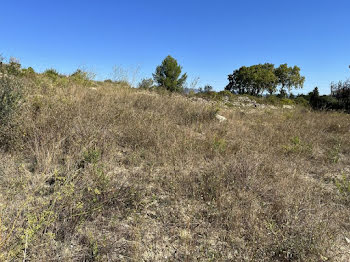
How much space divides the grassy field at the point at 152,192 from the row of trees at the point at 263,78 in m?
30.8

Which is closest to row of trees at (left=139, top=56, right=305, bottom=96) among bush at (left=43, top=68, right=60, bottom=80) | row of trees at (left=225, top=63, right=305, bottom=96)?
row of trees at (left=225, top=63, right=305, bottom=96)

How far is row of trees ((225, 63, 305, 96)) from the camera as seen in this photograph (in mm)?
34656

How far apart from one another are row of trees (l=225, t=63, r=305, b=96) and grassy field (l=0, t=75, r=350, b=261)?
101 feet

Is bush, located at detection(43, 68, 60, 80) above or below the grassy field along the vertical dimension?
above

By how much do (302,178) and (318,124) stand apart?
442cm

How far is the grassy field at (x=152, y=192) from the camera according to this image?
1617mm

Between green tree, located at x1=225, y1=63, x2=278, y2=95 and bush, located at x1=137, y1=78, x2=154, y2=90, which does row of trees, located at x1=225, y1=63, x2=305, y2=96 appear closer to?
green tree, located at x1=225, y1=63, x2=278, y2=95

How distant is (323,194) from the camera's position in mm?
2574

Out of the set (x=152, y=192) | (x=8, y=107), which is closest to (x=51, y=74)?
(x=8, y=107)

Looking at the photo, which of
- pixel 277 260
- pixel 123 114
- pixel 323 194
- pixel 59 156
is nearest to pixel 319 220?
pixel 277 260

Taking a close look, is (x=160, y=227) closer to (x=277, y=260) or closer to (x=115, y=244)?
(x=115, y=244)

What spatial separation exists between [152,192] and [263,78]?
36930mm

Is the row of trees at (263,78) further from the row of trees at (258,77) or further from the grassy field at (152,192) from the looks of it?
the grassy field at (152,192)

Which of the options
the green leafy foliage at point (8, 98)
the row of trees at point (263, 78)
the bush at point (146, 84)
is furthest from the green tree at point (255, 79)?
the green leafy foliage at point (8, 98)
